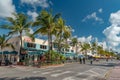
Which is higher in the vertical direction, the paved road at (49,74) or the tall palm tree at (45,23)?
the tall palm tree at (45,23)

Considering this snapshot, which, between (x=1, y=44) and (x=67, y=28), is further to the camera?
(x=67, y=28)

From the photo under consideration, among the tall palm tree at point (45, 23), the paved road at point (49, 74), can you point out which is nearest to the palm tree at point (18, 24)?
the tall palm tree at point (45, 23)

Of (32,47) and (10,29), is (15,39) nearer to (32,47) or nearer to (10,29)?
(32,47)

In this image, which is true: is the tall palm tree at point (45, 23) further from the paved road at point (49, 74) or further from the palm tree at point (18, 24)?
the paved road at point (49, 74)

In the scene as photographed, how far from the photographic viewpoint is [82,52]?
4584 inches

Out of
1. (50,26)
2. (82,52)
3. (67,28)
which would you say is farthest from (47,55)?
(82,52)

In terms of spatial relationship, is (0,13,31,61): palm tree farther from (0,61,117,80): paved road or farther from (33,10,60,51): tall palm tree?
(0,61,117,80): paved road

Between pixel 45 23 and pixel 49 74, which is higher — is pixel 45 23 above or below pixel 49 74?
above

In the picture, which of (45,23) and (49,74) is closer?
(49,74)

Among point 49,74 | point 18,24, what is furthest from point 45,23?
point 49,74

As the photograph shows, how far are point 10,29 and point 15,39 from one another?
610 inches

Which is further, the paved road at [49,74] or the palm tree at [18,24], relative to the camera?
the palm tree at [18,24]

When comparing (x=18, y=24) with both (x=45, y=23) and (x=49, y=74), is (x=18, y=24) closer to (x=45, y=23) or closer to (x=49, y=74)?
(x=45, y=23)

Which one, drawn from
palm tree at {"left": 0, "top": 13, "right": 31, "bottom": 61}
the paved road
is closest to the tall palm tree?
palm tree at {"left": 0, "top": 13, "right": 31, "bottom": 61}
